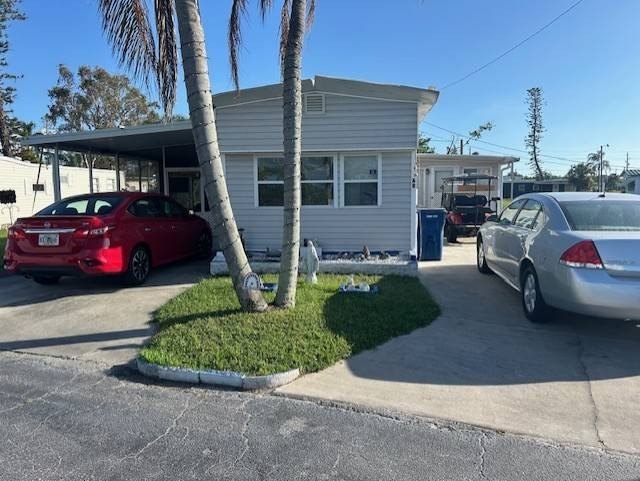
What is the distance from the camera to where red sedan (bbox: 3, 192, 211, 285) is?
24.1 feet

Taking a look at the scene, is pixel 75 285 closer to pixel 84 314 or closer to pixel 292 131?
pixel 84 314

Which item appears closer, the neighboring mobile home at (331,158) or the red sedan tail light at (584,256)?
the red sedan tail light at (584,256)

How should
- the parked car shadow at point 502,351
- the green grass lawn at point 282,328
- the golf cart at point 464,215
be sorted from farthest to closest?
the golf cart at point 464,215 → the green grass lawn at point 282,328 → the parked car shadow at point 502,351

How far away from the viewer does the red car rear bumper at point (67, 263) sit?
7324 mm

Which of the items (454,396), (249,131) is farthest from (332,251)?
(454,396)

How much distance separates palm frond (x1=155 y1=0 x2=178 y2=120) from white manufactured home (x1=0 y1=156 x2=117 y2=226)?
51.2ft

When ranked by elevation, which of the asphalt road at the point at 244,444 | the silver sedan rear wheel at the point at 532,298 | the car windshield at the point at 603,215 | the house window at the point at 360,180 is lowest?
the asphalt road at the point at 244,444

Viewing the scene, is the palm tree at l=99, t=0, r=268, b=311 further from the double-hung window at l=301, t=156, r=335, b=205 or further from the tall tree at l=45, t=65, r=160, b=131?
the tall tree at l=45, t=65, r=160, b=131

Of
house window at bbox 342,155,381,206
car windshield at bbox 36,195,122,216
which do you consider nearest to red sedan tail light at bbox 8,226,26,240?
car windshield at bbox 36,195,122,216

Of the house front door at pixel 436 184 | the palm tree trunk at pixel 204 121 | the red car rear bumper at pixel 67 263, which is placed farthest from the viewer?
the house front door at pixel 436 184

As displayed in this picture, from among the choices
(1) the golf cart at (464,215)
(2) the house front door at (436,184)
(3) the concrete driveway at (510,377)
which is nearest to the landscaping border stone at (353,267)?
(3) the concrete driveway at (510,377)

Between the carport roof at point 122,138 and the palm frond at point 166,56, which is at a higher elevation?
the palm frond at point 166,56

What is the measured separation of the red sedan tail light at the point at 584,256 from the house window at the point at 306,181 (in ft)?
18.5

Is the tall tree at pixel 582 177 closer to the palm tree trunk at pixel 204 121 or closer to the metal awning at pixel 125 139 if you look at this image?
the metal awning at pixel 125 139
